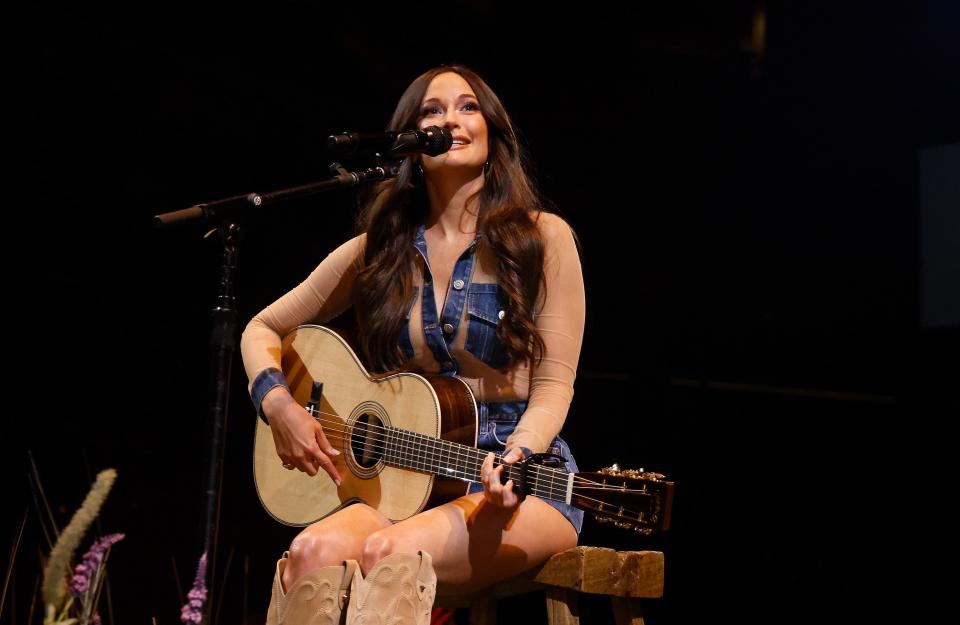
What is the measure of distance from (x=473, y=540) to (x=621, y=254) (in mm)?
2912

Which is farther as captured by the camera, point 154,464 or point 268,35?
point 268,35

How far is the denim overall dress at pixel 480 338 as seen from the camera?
2.63m

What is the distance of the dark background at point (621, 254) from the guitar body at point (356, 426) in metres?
1.22

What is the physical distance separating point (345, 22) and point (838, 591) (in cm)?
335

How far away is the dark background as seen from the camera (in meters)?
3.99

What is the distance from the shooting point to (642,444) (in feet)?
15.5

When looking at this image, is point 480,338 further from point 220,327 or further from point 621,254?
point 621,254

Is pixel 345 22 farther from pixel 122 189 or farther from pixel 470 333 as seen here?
pixel 470 333

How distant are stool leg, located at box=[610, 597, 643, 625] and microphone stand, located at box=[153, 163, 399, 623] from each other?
0.99 metres

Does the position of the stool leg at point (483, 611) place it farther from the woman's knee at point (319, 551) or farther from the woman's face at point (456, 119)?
the woman's face at point (456, 119)

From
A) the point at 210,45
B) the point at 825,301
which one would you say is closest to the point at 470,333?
the point at 210,45

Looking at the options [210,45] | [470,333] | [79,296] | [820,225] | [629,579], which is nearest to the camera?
[629,579]

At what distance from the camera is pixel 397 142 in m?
2.44

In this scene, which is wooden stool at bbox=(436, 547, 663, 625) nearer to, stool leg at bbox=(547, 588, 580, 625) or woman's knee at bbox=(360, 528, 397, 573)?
stool leg at bbox=(547, 588, 580, 625)
